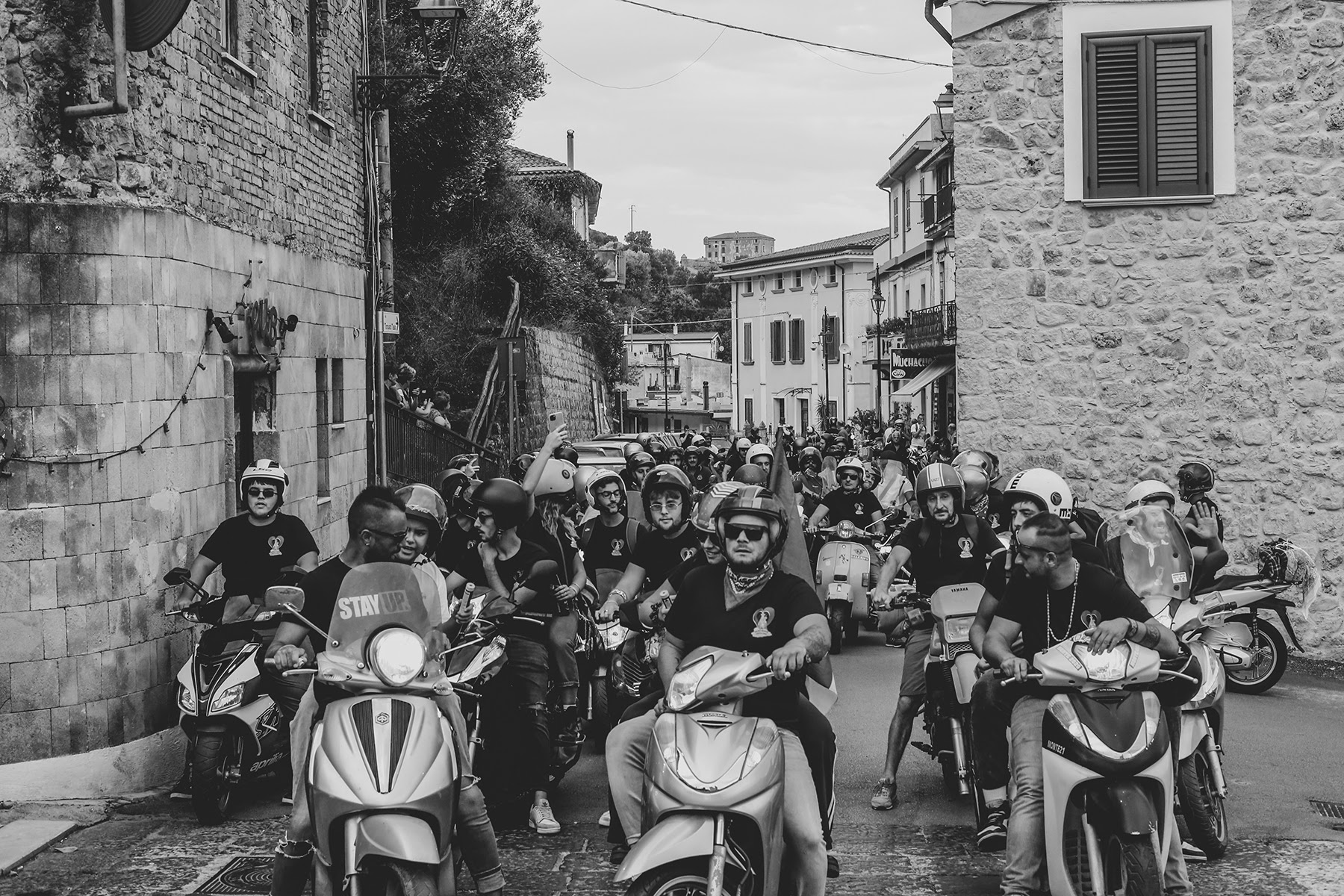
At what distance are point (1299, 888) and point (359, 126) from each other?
12.3m

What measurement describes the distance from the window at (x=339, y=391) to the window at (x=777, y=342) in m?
53.2

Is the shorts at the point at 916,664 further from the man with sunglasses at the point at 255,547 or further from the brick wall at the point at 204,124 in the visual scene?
the brick wall at the point at 204,124

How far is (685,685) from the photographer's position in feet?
16.5

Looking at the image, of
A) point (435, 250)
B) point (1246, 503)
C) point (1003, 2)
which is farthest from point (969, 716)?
point (435, 250)

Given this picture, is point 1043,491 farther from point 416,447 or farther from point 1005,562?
point 416,447

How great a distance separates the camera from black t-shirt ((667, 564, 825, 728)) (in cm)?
538

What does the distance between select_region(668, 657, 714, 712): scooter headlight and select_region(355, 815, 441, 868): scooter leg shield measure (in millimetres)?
920

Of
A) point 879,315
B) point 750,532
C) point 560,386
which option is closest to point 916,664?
point 750,532

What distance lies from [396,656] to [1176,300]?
10.7 m

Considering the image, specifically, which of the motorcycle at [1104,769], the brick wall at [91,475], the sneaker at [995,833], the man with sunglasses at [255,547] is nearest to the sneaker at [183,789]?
the man with sunglasses at [255,547]

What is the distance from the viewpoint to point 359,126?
15562mm

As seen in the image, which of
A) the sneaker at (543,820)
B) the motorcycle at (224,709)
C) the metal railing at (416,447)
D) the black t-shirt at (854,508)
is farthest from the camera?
the metal railing at (416,447)

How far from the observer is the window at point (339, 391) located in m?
14.2

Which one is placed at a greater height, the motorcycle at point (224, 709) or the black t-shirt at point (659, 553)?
the black t-shirt at point (659, 553)
